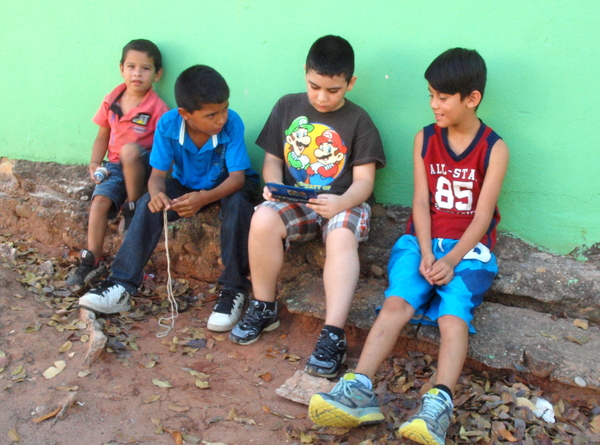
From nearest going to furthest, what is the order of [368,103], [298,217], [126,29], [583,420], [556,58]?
[583,420], [556,58], [298,217], [368,103], [126,29]

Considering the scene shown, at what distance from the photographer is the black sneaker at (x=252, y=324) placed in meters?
3.08

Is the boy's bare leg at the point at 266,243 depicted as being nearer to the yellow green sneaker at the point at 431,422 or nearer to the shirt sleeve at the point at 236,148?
the shirt sleeve at the point at 236,148

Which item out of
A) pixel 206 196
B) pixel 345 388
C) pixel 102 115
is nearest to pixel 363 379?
pixel 345 388

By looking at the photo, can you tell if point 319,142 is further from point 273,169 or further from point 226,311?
point 226,311

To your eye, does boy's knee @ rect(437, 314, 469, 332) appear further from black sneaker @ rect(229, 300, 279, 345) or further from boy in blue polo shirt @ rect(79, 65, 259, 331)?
boy in blue polo shirt @ rect(79, 65, 259, 331)

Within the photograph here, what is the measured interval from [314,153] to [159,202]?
0.93 metres

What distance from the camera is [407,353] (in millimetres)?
2943

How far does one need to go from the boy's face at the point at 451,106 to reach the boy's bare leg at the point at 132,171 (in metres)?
1.93

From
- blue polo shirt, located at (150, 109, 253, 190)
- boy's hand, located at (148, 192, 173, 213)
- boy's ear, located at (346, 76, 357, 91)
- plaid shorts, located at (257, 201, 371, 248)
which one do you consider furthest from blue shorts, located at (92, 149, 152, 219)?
boy's ear, located at (346, 76, 357, 91)

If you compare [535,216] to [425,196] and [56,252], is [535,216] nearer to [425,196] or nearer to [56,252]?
[425,196]

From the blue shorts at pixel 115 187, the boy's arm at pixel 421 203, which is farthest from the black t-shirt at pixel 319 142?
the blue shorts at pixel 115 187

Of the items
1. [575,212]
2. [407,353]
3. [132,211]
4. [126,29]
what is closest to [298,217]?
[407,353]

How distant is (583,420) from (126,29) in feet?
11.7

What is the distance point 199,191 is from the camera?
340cm
